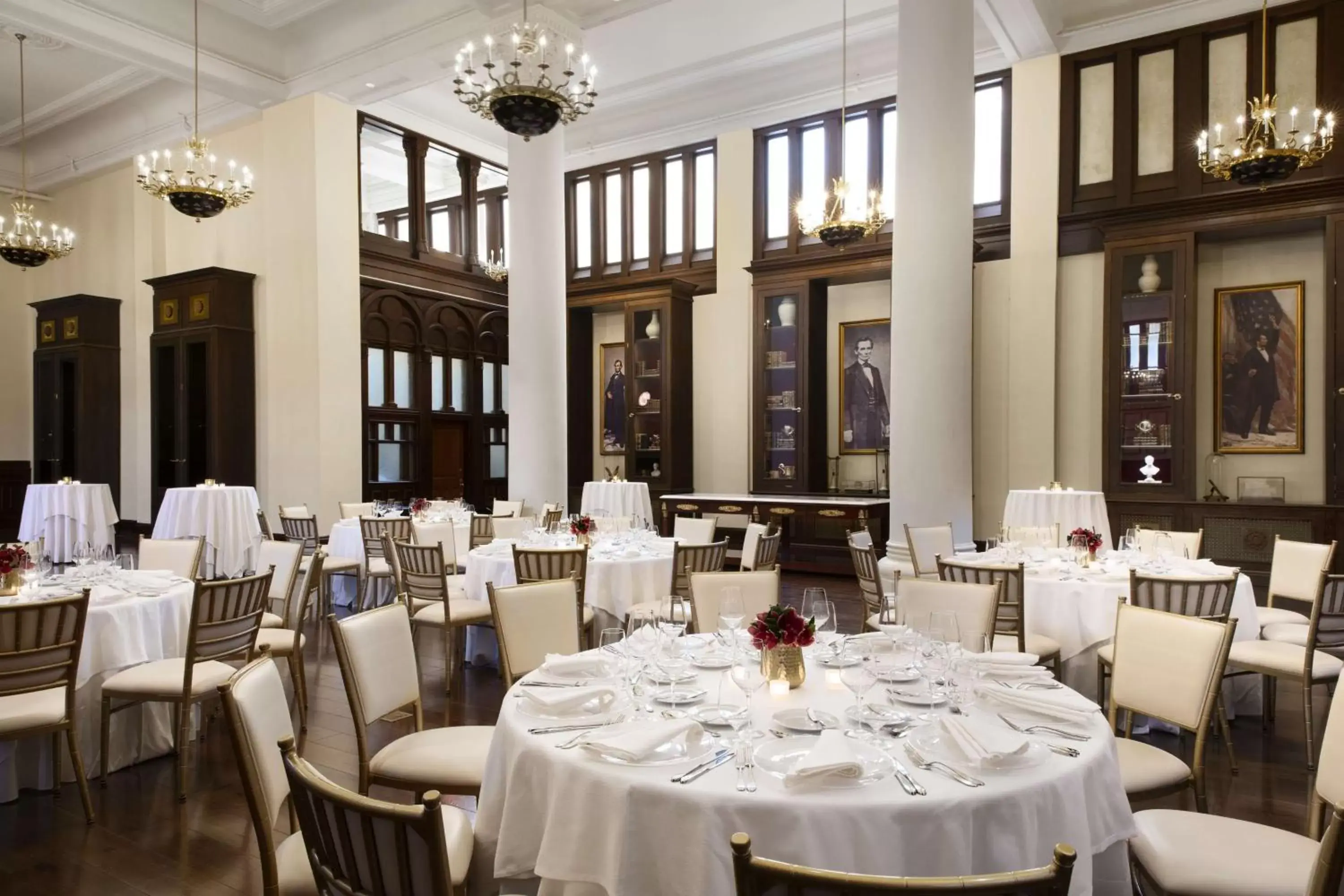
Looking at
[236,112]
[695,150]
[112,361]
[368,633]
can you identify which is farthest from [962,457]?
[112,361]

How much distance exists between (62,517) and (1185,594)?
11042 millimetres

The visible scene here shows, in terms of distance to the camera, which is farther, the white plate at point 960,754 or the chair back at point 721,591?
the chair back at point 721,591

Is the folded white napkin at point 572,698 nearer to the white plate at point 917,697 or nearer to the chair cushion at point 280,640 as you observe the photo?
the white plate at point 917,697

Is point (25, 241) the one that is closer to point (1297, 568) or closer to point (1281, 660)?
point (1281, 660)

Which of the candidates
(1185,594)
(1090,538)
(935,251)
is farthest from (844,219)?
(1185,594)

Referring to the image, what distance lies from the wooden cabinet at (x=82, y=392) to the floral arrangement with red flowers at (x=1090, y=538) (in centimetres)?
1355

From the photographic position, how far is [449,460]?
43.0 ft

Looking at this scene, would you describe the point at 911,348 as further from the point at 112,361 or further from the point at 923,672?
the point at 112,361

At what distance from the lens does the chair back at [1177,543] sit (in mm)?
5787

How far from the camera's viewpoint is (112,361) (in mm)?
13430

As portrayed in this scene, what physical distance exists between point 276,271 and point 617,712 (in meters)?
10.5

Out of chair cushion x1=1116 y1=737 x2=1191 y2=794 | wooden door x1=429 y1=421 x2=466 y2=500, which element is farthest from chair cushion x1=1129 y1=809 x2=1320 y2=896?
wooden door x1=429 y1=421 x2=466 y2=500

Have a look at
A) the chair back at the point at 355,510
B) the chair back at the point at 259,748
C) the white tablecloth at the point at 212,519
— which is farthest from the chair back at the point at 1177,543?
the white tablecloth at the point at 212,519

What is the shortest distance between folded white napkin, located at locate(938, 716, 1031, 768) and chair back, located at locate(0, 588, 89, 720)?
3.39 meters
